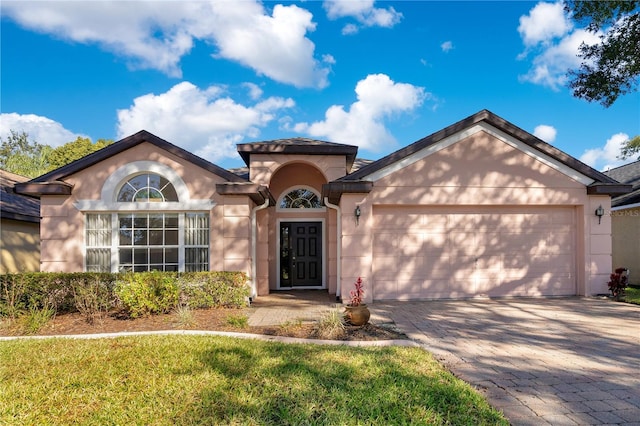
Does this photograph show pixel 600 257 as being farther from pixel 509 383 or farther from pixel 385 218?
pixel 509 383

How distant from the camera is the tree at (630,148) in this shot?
29609mm

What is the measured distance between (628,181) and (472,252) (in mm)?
11550

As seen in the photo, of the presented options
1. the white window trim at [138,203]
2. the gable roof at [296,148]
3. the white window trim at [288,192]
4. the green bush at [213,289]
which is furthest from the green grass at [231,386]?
the white window trim at [288,192]

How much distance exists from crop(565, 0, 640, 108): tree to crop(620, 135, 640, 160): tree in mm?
22356

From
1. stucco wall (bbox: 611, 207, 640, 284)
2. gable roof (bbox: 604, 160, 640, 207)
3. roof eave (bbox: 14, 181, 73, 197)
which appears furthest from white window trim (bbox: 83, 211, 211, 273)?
stucco wall (bbox: 611, 207, 640, 284)

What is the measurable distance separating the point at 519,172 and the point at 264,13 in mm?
8594

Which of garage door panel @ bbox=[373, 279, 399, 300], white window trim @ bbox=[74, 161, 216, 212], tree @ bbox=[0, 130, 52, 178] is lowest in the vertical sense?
garage door panel @ bbox=[373, 279, 399, 300]

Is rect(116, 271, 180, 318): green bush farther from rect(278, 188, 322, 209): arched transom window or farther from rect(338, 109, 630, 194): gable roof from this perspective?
rect(278, 188, 322, 209): arched transom window

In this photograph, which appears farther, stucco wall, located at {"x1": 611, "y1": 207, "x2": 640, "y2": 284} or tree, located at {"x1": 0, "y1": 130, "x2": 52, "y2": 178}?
tree, located at {"x1": 0, "y1": 130, "x2": 52, "y2": 178}

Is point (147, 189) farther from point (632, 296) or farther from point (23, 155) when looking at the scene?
point (23, 155)

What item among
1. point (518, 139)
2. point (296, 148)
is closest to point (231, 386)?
point (296, 148)

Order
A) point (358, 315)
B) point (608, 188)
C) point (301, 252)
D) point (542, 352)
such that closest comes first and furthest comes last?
point (542, 352) < point (358, 315) < point (608, 188) < point (301, 252)

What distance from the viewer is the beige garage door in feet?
32.4

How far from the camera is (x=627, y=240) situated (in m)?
13.4
